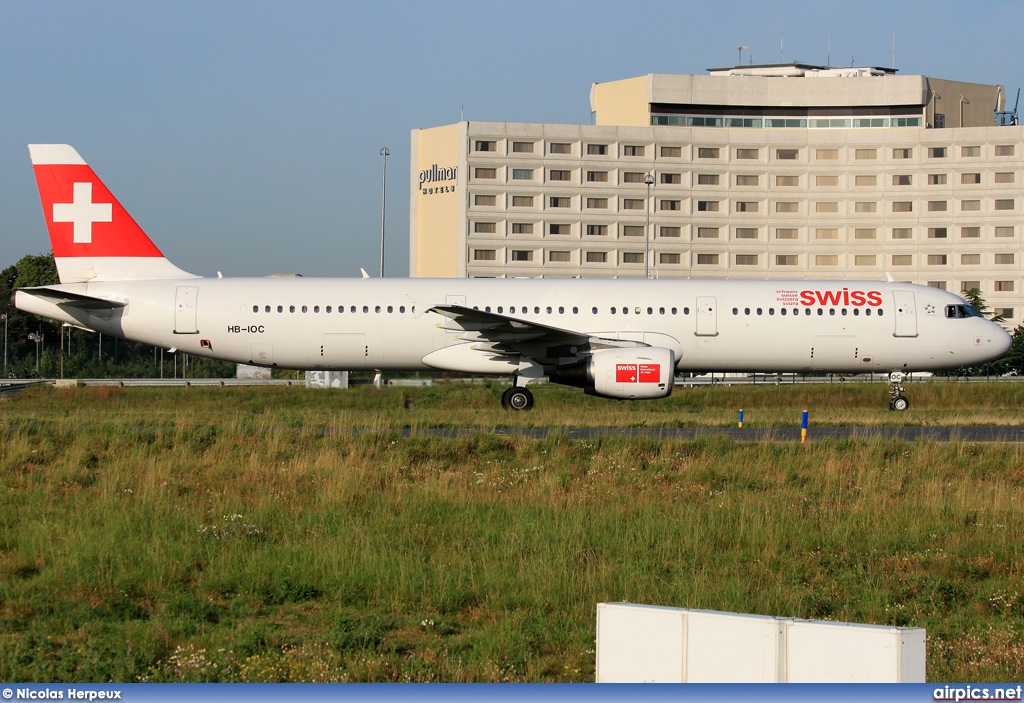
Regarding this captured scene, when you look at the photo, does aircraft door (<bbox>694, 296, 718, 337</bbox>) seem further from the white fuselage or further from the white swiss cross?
the white swiss cross

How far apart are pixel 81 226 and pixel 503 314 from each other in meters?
10.5

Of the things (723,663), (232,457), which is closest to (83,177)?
(232,457)

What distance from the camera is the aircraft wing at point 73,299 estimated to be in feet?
82.5

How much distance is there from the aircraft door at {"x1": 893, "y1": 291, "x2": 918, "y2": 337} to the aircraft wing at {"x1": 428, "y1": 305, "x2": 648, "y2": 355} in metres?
6.48

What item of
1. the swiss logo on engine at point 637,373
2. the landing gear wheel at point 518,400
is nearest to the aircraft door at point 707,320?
the swiss logo on engine at point 637,373

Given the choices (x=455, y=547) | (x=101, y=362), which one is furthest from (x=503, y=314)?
(x=101, y=362)

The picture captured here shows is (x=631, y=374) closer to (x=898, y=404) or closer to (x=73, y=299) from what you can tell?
(x=898, y=404)

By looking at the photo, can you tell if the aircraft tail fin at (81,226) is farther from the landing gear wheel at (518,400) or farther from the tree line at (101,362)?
the tree line at (101,362)

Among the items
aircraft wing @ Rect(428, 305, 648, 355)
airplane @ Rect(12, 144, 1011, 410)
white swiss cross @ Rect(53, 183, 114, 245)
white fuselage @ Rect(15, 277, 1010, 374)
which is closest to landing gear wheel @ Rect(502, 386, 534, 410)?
airplane @ Rect(12, 144, 1011, 410)

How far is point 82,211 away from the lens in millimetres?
26500

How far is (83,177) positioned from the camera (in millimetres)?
26562

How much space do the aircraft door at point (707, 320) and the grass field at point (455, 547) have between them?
9221mm

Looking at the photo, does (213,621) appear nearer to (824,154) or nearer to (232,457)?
(232,457)

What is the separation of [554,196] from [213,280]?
6494 centimetres
